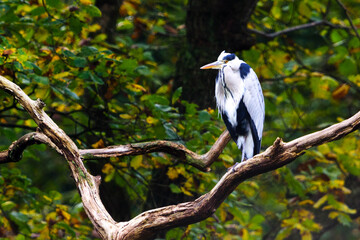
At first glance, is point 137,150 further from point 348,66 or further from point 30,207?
point 348,66

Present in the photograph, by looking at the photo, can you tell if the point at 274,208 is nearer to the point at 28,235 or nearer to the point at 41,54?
the point at 28,235

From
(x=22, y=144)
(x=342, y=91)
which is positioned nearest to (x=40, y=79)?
(x=22, y=144)

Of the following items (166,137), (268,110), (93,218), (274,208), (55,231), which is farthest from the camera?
(274,208)

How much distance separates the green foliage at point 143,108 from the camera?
3.34 meters

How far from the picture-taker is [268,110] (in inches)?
177

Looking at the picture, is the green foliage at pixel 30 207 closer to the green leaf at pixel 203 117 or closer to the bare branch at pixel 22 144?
the bare branch at pixel 22 144

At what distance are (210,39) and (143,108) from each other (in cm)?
109

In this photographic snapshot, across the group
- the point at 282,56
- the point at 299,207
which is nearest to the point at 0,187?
the point at 282,56

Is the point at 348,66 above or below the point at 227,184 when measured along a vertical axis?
below

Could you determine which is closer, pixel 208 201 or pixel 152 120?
pixel 208 201

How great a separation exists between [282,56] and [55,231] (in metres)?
2.82

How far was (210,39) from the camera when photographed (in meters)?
4.38

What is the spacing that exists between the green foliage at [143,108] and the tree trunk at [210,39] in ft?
0.80

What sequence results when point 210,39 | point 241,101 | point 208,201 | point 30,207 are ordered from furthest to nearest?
point 210,39 → point 30,207 → point 241,101 → point 208,201
